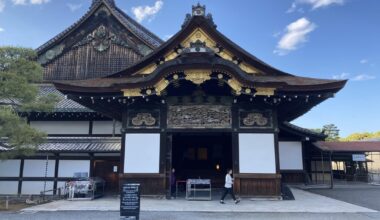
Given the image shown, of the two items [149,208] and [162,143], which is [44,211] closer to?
[149,208]

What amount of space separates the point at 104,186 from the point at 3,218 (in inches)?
305

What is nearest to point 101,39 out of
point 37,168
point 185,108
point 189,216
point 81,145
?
point 81,145

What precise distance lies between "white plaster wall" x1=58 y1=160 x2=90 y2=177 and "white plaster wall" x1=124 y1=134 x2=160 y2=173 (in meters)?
4.92

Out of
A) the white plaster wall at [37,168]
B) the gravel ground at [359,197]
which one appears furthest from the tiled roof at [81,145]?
the gravel ground at [359,197]

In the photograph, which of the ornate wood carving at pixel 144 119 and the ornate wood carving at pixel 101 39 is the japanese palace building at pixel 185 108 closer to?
the ornate wood carving at pixel 144 119

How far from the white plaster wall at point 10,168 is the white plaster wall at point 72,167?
239 cm

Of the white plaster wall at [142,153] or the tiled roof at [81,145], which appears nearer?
the white plaster wall at [142,153]

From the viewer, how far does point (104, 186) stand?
17.2 meters

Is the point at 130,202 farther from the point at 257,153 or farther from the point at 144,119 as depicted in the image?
the point at 257,153

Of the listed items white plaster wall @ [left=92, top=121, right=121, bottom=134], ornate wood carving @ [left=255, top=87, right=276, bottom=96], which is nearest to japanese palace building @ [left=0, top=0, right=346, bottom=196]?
ornate wood carving @ [left=255, top=87, right=276, bottom=96]

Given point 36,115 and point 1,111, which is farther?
point 36,115

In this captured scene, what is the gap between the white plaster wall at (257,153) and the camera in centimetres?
1312

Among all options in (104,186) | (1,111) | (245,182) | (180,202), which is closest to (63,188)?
(104,186)

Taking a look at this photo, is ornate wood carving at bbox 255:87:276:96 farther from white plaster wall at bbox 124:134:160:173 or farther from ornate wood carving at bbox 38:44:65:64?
ornate wood carving at bbox 38:44:65:64
